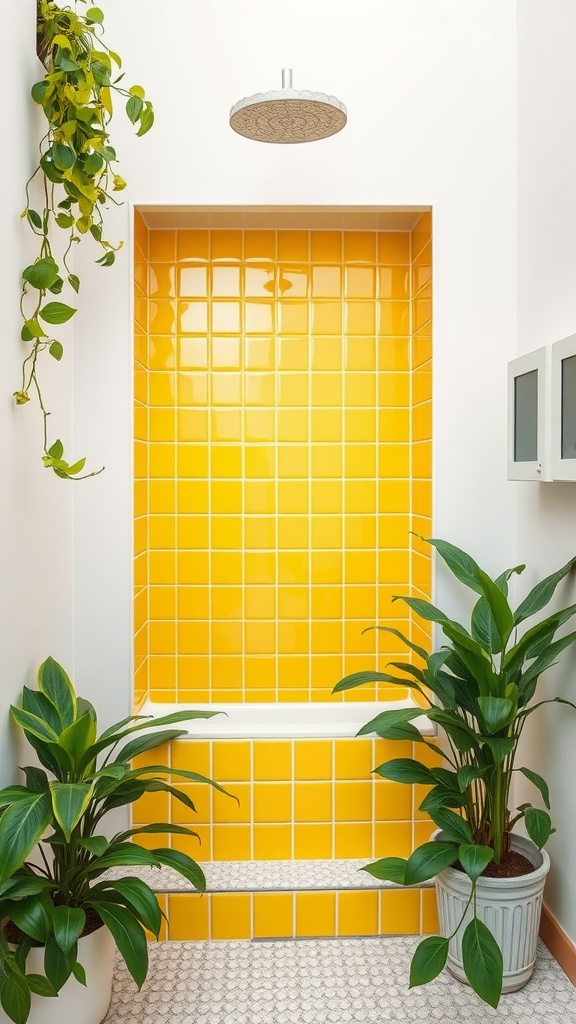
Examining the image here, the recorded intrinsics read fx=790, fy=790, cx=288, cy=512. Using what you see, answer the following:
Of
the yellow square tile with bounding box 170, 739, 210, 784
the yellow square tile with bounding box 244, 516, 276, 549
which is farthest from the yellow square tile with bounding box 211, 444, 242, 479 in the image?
the yellow square tile with bounding box 170, 739, 210, 784

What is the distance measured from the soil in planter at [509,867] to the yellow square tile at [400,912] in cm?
32

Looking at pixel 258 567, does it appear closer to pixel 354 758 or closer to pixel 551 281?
pixel 354 758

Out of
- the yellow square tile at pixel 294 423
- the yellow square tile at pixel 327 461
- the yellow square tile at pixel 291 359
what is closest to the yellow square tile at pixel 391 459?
the yellow square tile at pixel 327 461

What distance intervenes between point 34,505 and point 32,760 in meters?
0.67

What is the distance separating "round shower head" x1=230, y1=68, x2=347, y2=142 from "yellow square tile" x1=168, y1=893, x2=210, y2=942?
2.10 metres

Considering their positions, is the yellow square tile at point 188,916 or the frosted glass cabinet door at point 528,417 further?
the yellow square tile at point 188,916

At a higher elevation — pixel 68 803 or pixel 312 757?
pixel 68 803

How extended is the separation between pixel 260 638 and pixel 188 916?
2.85 ft

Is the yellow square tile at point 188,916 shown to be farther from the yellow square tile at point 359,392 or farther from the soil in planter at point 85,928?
the yellow square tile at point 359,392

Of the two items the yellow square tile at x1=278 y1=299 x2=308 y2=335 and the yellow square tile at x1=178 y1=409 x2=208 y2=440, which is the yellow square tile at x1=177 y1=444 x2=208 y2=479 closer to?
A: the yellow square tile at x1=178 y1=409 x2=208 y2=440

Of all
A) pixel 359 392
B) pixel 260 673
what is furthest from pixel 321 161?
pixel 260 673

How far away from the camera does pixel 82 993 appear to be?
68.7 inches

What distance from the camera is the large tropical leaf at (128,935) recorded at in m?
1.59

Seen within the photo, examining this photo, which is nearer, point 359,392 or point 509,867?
point 509,867
